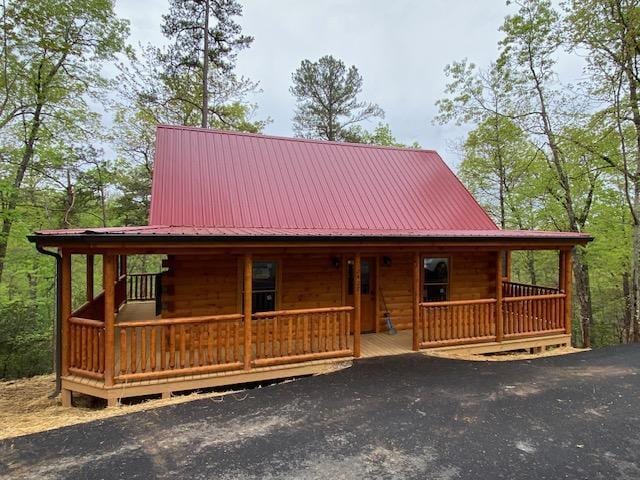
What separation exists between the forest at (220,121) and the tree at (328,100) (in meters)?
3.28

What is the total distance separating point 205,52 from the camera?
55.0 feet

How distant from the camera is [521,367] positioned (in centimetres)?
699

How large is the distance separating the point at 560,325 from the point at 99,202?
53.6ft

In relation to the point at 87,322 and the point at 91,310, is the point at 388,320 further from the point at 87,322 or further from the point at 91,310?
the point at 91,310

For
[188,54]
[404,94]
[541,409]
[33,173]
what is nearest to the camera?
[541,409]

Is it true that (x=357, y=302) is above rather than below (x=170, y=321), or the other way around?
above

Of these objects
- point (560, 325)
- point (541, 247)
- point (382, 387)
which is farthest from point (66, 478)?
point (560, 325)

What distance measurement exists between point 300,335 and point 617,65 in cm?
1171

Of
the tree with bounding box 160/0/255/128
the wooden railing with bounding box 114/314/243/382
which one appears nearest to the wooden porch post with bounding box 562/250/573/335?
the wooden railing with bounding box 114/314/243/382

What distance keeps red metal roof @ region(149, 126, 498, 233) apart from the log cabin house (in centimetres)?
4

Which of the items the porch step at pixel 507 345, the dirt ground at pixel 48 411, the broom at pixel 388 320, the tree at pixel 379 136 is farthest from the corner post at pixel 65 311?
the tree at pixel 379 136

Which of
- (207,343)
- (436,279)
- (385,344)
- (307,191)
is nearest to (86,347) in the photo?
(207,343)

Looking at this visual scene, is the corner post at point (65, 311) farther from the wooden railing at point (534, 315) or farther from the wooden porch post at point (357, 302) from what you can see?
the wooden railing at point (534, 315)

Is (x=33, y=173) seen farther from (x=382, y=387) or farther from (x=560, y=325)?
(x=560, y=325)
